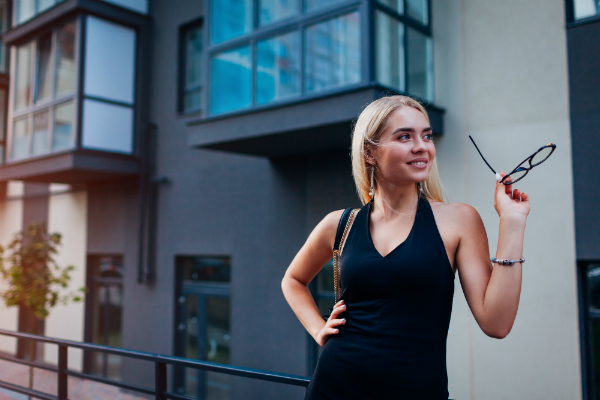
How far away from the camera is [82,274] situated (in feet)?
29.6

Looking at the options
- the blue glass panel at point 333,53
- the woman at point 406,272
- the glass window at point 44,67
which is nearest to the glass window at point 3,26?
the glass window at point 44,67

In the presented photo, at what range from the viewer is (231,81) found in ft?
19.4

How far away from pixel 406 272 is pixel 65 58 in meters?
8.38

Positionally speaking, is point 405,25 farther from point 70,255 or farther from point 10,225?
point 10,225

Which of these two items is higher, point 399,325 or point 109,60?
point 109,60

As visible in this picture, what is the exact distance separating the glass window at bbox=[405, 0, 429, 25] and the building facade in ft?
0.09

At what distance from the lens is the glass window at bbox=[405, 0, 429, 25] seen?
526 centimetres

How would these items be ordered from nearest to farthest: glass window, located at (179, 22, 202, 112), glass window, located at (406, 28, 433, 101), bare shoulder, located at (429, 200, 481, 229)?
1. bare shoulder, located at (429, 200, 481, 229)
2. glass window, located at (406, 28, 433, 101)
3. glass window, located at (179, 22, 202, 112)

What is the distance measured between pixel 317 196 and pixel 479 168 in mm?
1988

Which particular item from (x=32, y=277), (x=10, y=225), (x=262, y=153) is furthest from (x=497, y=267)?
(x=10, y=225)

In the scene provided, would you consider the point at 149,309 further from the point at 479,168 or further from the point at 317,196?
the point at 479,168

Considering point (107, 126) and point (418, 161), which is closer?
point (418, 161)

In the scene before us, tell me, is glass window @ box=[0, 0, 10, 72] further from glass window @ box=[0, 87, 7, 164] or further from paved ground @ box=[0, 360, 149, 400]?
paved ground @ box=[0, 360, 149, 400]

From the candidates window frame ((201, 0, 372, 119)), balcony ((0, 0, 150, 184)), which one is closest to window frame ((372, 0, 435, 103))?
window frame ((201, 0, 372, 119))
